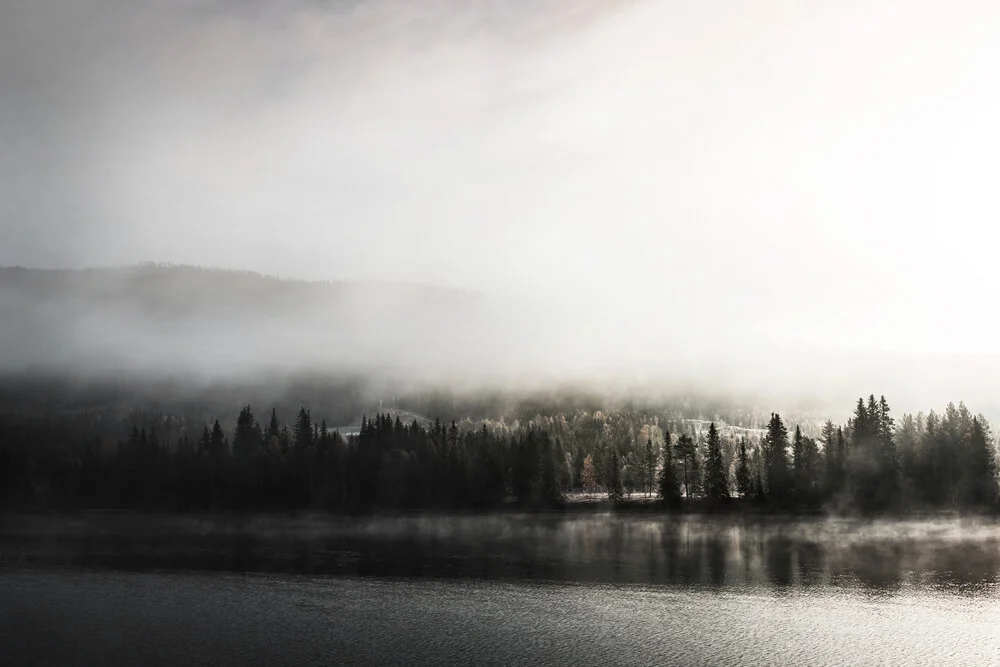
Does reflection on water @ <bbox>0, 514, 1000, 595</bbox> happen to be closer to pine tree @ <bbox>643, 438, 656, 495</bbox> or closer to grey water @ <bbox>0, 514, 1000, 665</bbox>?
grey water @ <bbox>0, 514, 1000, 665</bbox>

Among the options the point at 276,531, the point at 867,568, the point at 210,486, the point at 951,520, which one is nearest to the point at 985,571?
the point at 867,568

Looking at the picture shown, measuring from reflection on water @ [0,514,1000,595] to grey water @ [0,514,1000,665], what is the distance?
65cm

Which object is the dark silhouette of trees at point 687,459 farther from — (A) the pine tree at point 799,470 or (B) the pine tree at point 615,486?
(A) the pine tree at point 799,470

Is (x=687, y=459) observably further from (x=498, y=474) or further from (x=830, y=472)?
(x=498, y=474)

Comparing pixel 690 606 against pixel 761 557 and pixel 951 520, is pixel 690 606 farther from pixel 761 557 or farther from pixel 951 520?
pixel 951 520

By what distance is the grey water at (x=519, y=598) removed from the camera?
57.9 metres

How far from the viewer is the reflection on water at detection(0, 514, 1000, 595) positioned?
88.9 m

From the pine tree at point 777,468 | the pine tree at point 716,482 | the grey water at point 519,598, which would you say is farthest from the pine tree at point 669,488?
the grey water at point 519,598

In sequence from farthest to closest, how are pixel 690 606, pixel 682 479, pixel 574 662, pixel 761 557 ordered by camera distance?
1. pixel 682 479
2. pixel 761 557
3. pixel 690 606
4. pixel 574 662

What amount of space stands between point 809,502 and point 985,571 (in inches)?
2379

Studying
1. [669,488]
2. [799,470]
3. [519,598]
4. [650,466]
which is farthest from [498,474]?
[519,598]

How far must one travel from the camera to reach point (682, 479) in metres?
174

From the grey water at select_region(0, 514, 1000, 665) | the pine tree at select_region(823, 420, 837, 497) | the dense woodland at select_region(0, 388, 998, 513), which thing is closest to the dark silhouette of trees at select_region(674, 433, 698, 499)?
the dense woodland at select_region(0, 388, 998, 513)

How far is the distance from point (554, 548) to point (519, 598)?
131ft
